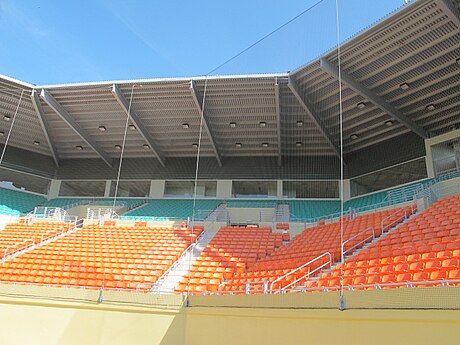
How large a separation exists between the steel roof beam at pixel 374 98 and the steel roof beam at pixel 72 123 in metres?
11.1

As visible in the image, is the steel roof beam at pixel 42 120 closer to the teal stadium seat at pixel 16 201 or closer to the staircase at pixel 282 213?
the teal stadium seat at pixel 16 201

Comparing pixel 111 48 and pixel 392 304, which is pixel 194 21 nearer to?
pixel 111 48

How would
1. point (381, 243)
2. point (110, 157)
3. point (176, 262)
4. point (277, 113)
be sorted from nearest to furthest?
point (381, 243) < point (176, 262) < point (277, 113) < point (110, 157)

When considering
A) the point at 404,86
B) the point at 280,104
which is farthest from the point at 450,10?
the point at 280,104

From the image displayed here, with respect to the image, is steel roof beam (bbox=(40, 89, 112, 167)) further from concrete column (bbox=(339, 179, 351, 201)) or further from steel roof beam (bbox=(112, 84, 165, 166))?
concrete column (bbox=(339, 179, 351, 201))

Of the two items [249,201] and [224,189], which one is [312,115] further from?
[224,189]

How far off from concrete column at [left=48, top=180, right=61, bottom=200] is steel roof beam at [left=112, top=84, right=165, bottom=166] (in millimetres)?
6216

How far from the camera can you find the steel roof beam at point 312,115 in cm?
1415

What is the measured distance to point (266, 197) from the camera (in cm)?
2020

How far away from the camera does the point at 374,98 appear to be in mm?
14125

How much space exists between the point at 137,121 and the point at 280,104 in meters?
6.46

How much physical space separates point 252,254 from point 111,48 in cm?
791

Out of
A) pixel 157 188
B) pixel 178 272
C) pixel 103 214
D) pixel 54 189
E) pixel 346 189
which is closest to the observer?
pixel 178 272

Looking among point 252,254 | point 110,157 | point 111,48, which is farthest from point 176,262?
point 110,157
